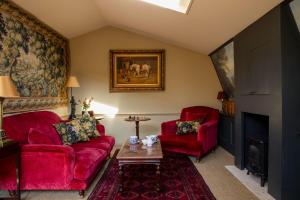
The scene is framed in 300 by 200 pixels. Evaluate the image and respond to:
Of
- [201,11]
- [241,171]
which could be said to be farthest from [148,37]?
[241,171]

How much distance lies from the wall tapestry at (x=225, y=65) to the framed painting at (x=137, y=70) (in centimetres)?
120

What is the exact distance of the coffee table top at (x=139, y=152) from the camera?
272 cm

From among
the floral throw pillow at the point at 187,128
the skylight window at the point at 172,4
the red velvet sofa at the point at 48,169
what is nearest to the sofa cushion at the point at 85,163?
the red velvet sofa at the point at 48,169

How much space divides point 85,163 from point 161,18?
2600 millimetres

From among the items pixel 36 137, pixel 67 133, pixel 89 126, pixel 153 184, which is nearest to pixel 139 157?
pixel 153 184

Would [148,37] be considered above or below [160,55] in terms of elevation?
above

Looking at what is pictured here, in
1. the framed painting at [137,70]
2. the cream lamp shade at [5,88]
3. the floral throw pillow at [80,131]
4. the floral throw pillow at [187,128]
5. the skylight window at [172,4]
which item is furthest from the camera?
the framed painting at [137,70]

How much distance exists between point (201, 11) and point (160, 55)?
2.19 meters

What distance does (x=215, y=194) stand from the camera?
2701mm

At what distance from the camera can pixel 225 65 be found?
15.1ft

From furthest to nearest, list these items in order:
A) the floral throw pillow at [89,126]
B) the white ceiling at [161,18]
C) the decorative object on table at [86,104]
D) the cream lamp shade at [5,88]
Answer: the decorative object on table at [86,104] < the floral throw pillow at [89,126] < the white ceiling at [161,18] < the cream lamp shade at [5,88]

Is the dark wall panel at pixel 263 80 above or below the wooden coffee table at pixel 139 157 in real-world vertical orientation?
above

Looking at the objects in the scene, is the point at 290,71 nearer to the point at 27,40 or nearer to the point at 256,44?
the point at 256,44

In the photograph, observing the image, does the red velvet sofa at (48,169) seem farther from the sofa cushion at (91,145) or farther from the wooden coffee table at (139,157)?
the sofa cushion at (91,145)
